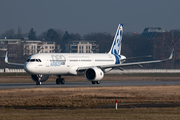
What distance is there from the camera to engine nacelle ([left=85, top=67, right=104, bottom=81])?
51.2 meters

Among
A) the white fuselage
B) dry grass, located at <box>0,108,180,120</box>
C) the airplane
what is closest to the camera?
dry grass, located at <box>0,108,180,120</box>

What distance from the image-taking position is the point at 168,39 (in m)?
171

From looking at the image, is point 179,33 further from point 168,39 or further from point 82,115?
point 82,115

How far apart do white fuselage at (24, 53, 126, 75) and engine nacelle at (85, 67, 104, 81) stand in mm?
1959

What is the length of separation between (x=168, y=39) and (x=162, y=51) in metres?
8.55

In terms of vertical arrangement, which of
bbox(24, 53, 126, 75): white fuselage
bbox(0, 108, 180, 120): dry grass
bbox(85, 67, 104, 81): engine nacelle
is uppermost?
bbox(24, 53, 126, 75): white fuselage

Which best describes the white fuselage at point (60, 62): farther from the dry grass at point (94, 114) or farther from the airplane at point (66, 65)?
the dry grass at point (94, 114)

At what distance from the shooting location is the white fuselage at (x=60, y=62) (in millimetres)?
47781

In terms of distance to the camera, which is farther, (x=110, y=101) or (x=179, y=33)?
(x=179, y=33)

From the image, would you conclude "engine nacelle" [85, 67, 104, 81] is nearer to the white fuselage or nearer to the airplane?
the airplane

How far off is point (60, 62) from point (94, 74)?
Answer: 499 cm

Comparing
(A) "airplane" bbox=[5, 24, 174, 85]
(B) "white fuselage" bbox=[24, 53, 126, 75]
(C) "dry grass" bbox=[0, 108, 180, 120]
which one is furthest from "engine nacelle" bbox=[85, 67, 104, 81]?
(C) "dry grass" bbox=[0, 108, 180, 120]

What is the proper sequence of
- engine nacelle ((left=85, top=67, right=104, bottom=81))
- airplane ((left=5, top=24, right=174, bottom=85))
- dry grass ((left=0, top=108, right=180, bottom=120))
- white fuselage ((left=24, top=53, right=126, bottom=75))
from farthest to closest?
engine nacelle ((left=85, top=67, right=104, bottom=81)) → airplane ((left=5, top=24, right=174, bottom=85)) → white fuselage ((left=24, top=53, right=126, bottom=75)) → dry grass ((left=0, top=108, right=180, bottom=120))

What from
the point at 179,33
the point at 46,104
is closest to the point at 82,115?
the point at 46,104
